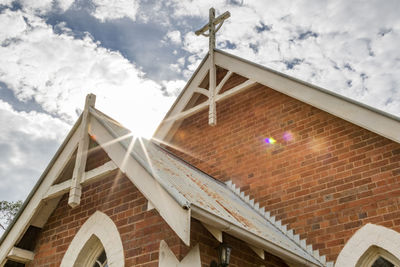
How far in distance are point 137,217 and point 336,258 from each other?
3.62m

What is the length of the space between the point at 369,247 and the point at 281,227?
5.40 ft

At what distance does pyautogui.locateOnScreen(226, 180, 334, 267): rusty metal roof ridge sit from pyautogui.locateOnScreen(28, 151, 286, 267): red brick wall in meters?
1.09

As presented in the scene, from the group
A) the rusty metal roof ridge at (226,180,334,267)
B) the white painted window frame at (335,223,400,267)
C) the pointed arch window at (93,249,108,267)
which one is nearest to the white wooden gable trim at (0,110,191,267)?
the pointed arch window at (93,249,108,267)

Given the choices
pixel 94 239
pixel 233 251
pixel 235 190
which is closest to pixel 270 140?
pixel 235 190

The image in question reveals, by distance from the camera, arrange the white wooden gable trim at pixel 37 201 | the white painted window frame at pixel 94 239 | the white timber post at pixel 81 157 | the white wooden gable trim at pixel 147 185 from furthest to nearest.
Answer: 1. the white wooden gable trim at pixel 37 201
2. the white timber post at pixel 81 157
3. the white painted window frame at pixel 94 239
4. the white wooden gable trim at pixel 147 185

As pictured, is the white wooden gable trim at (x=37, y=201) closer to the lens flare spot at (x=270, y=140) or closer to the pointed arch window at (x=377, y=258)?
the lens flare spot at (x=270, y=140)

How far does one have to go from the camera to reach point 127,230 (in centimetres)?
589

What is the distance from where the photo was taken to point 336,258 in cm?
740

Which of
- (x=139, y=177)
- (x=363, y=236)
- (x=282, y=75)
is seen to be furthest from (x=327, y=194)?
(x=139, y=177)

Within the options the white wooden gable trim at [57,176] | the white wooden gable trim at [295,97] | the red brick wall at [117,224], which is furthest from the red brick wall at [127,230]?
the white wooden gable trim at [295,97]

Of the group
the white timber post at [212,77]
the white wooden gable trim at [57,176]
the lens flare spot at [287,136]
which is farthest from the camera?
the white timber post at [212,77]

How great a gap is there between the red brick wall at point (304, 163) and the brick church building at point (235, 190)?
0.02m

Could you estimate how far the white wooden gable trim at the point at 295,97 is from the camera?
7.43m

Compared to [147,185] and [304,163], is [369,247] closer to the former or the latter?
[304,163]
